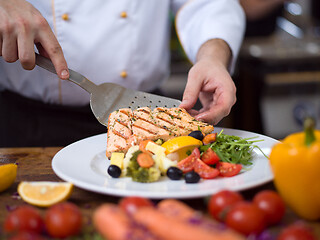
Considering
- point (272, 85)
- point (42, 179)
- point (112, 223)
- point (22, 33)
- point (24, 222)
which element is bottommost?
point (272, 85)

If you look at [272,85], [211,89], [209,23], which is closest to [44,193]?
[211,89]

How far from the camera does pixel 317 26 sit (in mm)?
7578

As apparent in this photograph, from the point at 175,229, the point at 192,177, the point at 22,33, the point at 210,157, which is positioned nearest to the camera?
the point at 175,229

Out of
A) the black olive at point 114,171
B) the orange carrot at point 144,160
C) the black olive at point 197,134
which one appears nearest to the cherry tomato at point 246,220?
the orange carrot at point 144,160

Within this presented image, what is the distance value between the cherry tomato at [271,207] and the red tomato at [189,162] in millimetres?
513

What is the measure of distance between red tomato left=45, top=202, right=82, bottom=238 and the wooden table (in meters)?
0.17

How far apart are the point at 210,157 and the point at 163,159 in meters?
0.24

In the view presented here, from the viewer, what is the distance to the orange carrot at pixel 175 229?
39.4 inches

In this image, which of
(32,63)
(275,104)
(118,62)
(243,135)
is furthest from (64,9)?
(275,104)

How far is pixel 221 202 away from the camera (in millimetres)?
1351

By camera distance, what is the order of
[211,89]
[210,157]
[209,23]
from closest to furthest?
→ [210,157]
[211,89]
[209,23]

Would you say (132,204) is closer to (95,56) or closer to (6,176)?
(6,176)

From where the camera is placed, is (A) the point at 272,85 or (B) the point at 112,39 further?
(A) the point at 272,85

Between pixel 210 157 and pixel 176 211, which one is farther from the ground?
pixel 176 211
